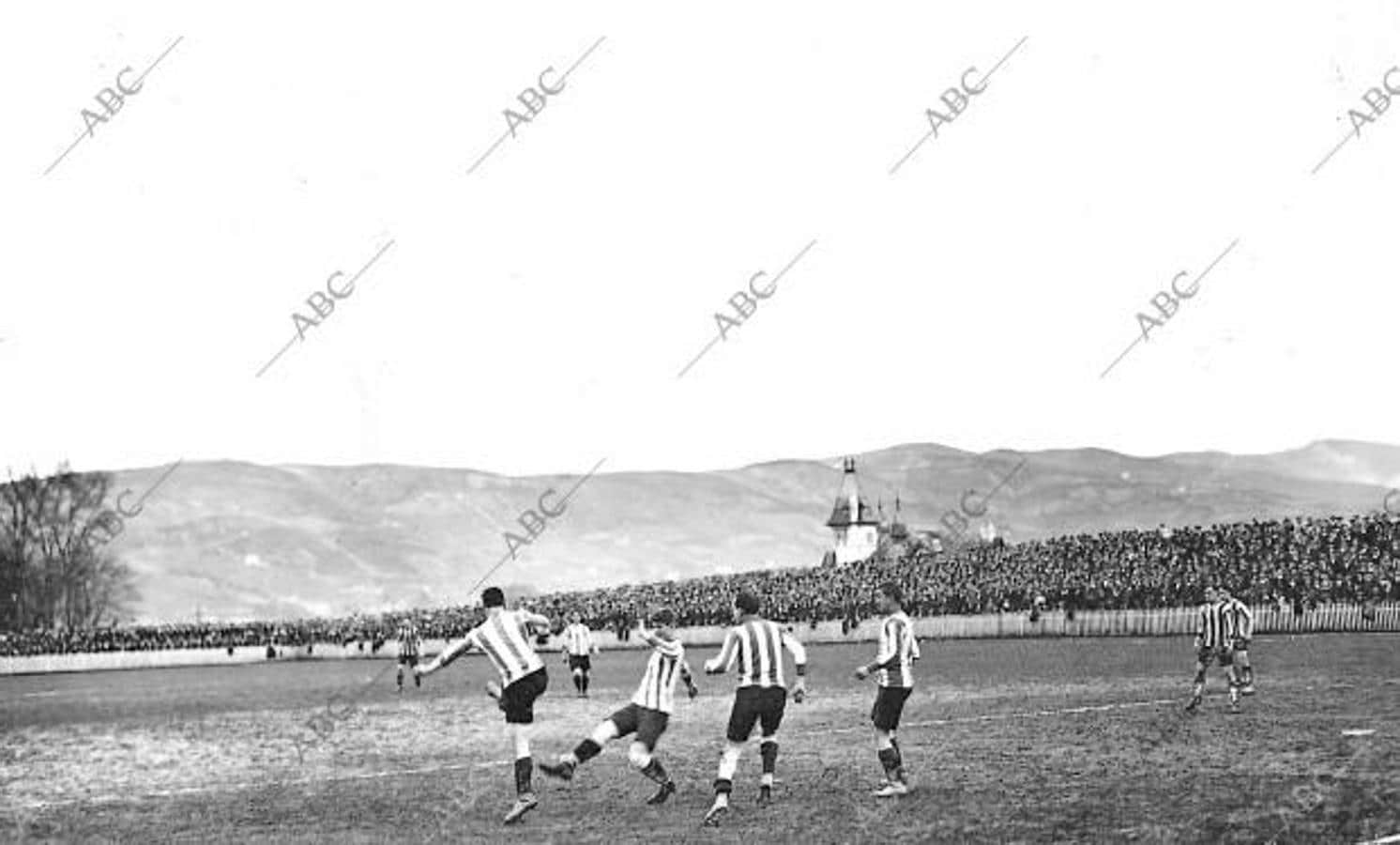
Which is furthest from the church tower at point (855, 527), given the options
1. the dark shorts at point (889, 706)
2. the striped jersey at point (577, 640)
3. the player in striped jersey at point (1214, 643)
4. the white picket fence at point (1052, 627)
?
the dark shorts at point (889, 706)

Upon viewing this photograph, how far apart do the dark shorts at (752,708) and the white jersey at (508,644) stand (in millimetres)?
1816

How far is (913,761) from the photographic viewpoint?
59.4 feet

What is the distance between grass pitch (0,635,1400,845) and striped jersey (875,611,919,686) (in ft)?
3.38

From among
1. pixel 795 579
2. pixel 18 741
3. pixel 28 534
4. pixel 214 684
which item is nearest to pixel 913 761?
pixel 18 741

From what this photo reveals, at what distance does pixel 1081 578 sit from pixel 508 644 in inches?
1407

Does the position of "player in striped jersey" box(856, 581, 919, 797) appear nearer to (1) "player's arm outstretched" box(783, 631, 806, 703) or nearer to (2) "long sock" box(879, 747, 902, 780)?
(2) "long sock" box(879, 747, 902, 780)

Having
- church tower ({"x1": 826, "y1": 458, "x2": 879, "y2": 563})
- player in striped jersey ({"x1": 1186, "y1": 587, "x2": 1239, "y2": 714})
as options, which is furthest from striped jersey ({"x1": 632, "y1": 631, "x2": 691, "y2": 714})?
church tower ({"x1": 826, "y1": 458, "x2": 879, "y2": 563})

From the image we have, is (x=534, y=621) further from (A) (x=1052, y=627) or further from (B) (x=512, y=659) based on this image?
(A) (x=1052, y=627)

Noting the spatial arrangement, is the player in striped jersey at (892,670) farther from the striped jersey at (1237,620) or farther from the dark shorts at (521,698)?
the striped jersey at (1237,620)

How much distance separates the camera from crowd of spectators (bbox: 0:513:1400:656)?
139ft

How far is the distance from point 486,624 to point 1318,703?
1223 cm

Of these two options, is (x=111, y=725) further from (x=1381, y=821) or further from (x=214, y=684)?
(x=1381, y=821)

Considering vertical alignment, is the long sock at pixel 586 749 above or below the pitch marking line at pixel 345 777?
above

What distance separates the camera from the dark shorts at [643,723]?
15422 millimetres
